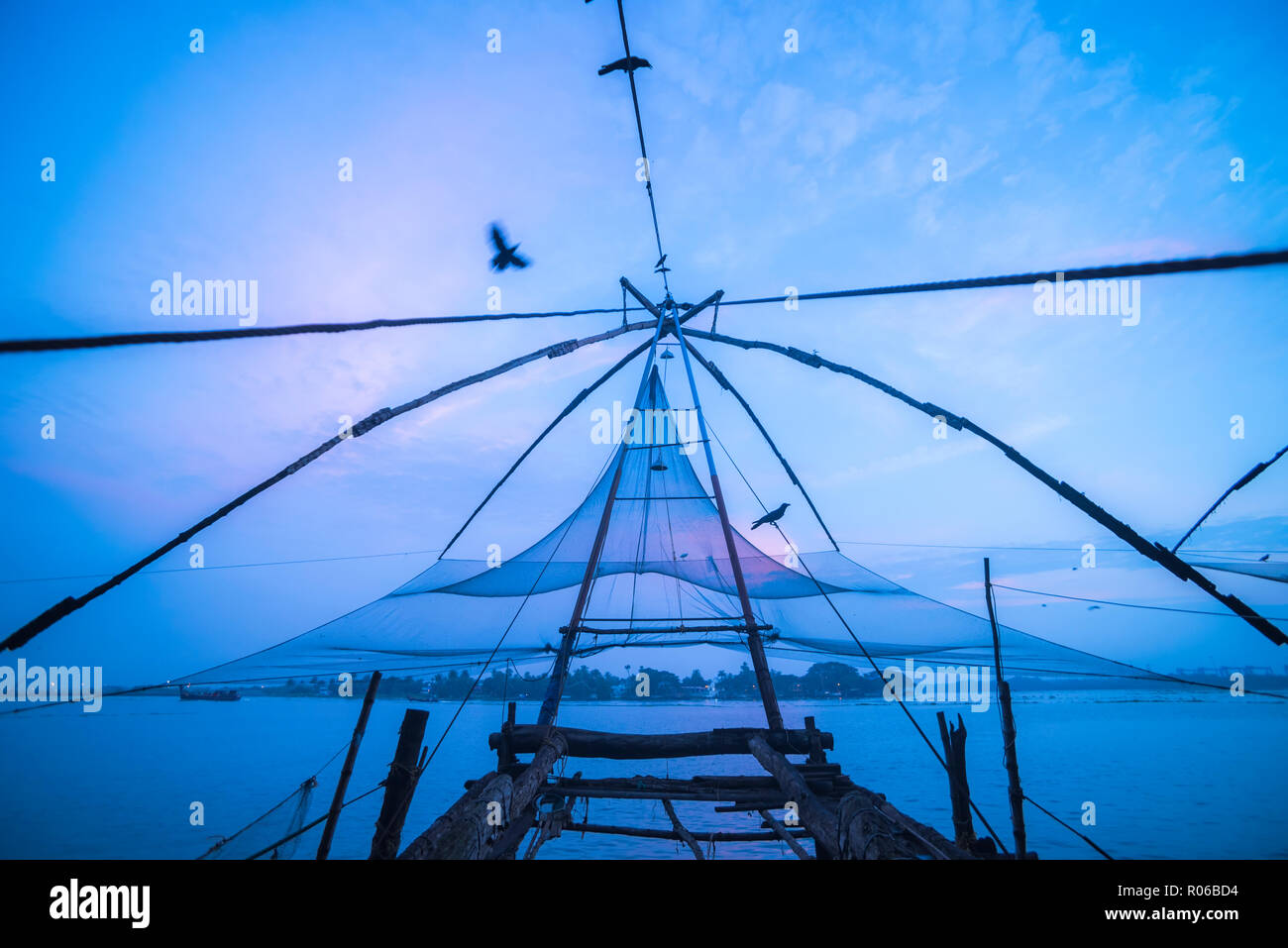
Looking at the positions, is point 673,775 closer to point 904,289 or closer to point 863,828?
point 863,828

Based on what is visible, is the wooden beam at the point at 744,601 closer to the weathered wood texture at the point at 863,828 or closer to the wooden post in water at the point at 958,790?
the weathered wood texture at the point at 863,828

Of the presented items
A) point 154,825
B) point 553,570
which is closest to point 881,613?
point 553,570

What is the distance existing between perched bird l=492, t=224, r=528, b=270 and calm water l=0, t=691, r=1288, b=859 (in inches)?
813

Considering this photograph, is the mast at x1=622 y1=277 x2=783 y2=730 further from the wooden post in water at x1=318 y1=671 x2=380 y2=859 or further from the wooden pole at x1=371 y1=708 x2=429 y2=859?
the wooden post in water at x1=318 y1=671 x2=380 y2=859

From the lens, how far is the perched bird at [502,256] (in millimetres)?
6582

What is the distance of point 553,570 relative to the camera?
8430mm

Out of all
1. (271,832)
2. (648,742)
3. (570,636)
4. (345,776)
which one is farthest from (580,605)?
(271,832)

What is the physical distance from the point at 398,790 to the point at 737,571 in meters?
4.08

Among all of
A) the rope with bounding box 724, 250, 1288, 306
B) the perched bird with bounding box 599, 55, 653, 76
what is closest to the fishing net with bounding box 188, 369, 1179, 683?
the perched bird with bounding box 599, 55, 653, 76

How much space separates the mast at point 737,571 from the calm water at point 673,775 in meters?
17.1

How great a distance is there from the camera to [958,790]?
730 centimetres

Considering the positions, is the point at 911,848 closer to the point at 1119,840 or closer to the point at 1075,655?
the point at 1075,655

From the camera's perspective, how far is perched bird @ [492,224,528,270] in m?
6.58
